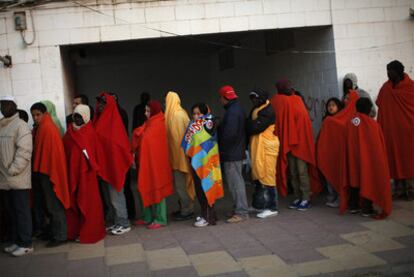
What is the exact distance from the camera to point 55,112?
804 cm

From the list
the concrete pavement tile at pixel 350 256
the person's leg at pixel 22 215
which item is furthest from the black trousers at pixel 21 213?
the concrete pavement tile at pixel 350 256

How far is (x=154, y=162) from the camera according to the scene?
732 cm

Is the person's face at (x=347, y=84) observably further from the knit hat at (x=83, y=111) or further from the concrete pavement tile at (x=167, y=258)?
the knit hat at (x=83, y=111)

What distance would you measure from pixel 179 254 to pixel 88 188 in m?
1.52

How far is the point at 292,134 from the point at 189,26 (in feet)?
7.83

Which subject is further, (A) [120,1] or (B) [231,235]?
(A) [120,1]

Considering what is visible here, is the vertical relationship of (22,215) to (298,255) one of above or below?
above

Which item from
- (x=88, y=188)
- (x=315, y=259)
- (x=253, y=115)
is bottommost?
(x=315, y=259)

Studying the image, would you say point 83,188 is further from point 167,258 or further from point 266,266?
point 266,266

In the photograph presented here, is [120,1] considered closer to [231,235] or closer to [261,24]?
[261,24]

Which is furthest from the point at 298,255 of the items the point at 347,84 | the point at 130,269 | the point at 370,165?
the point at 347,84

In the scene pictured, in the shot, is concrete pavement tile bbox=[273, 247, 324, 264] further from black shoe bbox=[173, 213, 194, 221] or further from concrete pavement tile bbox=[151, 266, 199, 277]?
black shoe bbox=[173, 213, 194, 221]

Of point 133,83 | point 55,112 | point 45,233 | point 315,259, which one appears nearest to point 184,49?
point 133,83

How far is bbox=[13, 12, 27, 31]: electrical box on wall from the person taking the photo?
8211 mm
